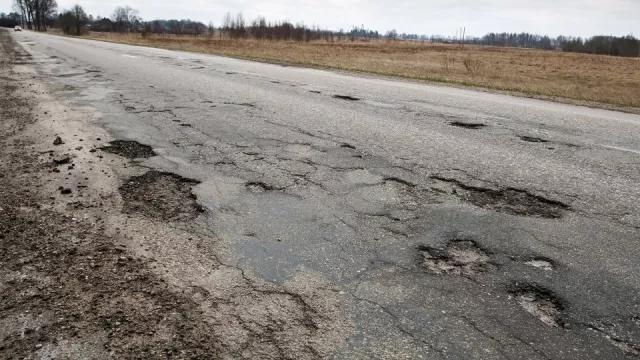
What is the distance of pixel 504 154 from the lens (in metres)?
4.91

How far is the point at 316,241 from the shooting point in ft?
9.68

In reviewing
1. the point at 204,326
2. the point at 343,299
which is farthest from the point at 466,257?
the point at 204,326

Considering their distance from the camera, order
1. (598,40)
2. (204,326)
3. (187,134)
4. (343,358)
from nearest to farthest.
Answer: (343,358) → (204,326) → (187,134) → (598,40)

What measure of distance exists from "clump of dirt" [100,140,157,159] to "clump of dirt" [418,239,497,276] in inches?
129

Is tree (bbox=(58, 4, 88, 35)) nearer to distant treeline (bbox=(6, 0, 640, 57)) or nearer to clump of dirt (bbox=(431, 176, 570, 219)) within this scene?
distant treeline (bbox=(6, 0, 640, 57))

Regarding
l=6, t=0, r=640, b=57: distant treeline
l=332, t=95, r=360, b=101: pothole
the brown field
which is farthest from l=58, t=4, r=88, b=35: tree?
l=332, t=95, r=360, b=101: pothole

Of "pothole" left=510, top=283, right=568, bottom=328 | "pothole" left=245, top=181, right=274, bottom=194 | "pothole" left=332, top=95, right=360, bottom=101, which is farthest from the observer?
"pothole" left=332, top=95, right=360, bottom=101

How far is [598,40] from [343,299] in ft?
349

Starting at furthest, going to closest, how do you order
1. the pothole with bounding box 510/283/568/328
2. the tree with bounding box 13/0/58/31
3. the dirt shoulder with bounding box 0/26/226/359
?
the tree with bounding box 13/0/58/31 → the pothole with bounding box 510/283/568/328 → the dirt shoulder with bounding box 0/26/226/359

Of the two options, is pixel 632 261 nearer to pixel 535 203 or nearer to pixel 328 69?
pixel 535 203

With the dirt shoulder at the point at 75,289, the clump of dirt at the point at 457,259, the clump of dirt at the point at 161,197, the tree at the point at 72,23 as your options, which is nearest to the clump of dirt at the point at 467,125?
the clump of dirt at the point at 457,259

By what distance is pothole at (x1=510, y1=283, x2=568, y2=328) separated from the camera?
2172 millimetres

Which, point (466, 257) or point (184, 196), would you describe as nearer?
point (466, 257)

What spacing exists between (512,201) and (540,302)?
144 centimetres
